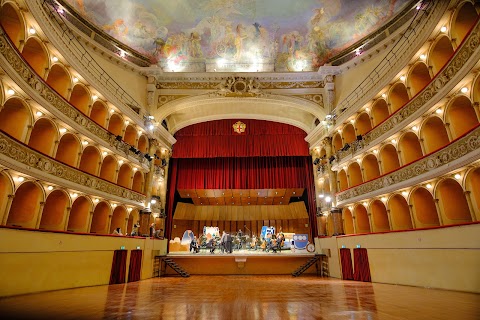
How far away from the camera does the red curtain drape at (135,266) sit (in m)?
12.3

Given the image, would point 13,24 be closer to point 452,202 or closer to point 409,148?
point 409,148

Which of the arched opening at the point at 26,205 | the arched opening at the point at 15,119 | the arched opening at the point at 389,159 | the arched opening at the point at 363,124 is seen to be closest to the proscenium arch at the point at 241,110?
the arched opening at the point at 363,124

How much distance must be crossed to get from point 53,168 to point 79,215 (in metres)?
3.28

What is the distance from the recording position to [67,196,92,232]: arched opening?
12.1m

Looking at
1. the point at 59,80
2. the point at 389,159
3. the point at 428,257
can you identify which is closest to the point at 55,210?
the point at 59,80

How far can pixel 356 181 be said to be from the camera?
14734mm

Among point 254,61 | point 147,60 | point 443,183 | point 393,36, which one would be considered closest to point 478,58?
point 443,183

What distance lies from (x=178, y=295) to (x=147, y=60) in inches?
571

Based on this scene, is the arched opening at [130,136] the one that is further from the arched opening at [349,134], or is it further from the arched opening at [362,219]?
the arched opening at [362,219]

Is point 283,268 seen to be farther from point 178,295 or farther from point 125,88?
point 125,88

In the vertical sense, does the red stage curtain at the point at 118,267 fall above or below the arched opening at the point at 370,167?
below

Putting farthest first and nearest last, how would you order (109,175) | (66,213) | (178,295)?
(109,175)
(66,213)
(178,295)

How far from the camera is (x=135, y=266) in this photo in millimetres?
12688

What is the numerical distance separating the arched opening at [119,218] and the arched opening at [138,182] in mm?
1660
